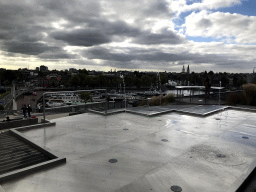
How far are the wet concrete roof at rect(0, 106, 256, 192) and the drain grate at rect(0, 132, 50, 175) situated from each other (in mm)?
382

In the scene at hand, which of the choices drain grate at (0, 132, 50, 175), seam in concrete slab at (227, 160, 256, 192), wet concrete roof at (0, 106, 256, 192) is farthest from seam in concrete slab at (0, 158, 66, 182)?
seam in concrete slab at (227, 160, 256, 192)

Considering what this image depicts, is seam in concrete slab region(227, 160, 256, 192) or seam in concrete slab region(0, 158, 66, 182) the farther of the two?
seam in concrete slab region(0, 158, 66, 182)

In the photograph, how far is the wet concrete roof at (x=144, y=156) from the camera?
371 centimetres

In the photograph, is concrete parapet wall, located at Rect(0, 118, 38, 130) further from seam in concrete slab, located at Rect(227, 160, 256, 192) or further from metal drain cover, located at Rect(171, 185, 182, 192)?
seam in concrete slab, located at Rect(227, 160, 256, 192)

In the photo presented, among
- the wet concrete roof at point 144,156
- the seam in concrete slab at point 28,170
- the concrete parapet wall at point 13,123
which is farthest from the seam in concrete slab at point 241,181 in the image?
the concrete parapet wall at point 13,123

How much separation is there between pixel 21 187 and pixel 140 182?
2.47 meters

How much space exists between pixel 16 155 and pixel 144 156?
3.81 metres

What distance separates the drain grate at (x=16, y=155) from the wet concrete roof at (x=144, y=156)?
0.38 metres

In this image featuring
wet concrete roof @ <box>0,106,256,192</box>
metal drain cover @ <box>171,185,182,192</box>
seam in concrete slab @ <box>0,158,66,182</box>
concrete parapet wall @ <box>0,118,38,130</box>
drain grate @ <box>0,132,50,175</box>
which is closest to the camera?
metal drain cover @ <box>171,185,182,192</box>

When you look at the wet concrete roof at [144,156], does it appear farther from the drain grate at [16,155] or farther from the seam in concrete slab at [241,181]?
the drain grate at [16,155]

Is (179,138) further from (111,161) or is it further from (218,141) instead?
(111,161)

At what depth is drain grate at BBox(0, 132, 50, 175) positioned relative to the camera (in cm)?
466

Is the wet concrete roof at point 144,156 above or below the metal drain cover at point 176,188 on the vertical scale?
above

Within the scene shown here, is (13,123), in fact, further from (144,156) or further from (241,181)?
(241,181)
